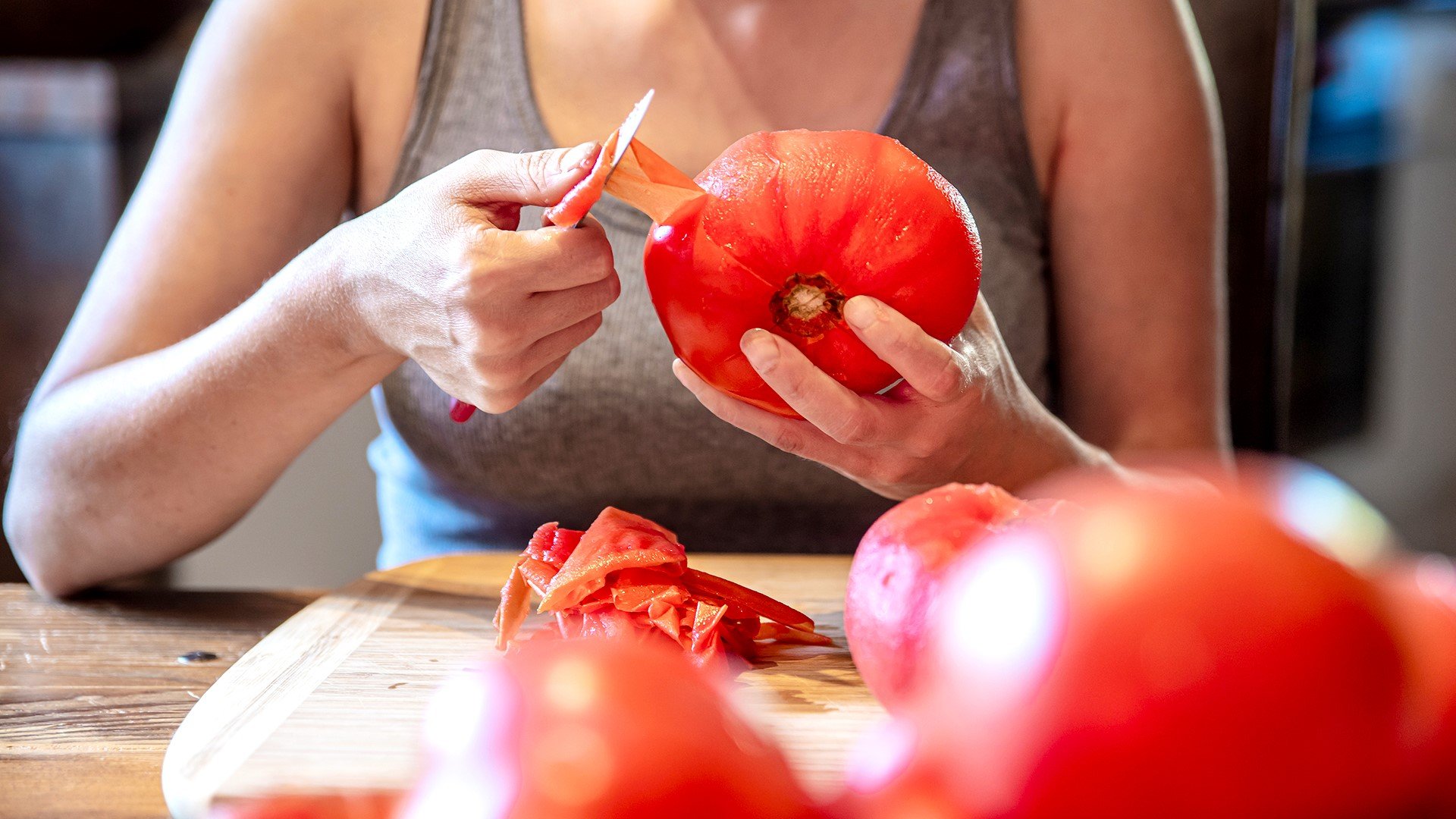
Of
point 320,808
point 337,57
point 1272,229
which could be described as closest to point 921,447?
point 320,808

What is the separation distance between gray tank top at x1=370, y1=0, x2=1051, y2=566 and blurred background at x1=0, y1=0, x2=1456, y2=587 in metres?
0.48

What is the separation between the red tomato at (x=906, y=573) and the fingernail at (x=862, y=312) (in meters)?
0.16

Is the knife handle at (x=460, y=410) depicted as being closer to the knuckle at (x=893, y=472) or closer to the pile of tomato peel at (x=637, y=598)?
the pile of tomato peel at (x=637, y=598)

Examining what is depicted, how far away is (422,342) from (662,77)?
559 mm

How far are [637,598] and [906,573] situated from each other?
0.29 m

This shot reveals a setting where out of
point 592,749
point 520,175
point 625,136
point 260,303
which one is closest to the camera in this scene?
point 592,749

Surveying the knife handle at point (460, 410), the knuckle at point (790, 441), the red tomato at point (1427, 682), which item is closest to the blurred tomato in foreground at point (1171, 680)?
the red tomato at point (1427, 682)

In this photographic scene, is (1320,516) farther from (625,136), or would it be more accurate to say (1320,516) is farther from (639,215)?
(639,215)

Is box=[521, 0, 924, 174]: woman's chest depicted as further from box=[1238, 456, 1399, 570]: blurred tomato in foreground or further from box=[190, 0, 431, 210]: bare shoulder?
box=[1238, 456, 1399, 570]: blurred tomato in foreground

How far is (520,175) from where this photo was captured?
0.78 metres

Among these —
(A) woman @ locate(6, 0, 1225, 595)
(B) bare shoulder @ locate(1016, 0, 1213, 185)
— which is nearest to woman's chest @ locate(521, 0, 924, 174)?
(A) woman @ locate(6, 0, 1225, 595)

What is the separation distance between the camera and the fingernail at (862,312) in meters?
0.73

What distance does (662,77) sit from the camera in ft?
4.41

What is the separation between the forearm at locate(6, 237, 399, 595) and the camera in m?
1.03
